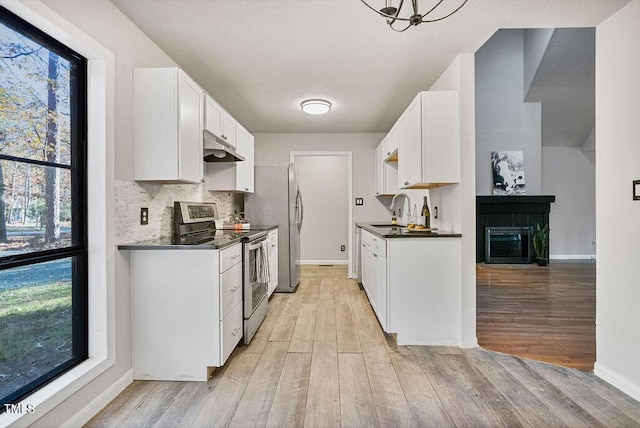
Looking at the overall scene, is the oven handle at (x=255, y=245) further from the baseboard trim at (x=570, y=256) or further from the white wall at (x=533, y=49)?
the baseboard trim at (x=570, y=256)

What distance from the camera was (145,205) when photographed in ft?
7.56

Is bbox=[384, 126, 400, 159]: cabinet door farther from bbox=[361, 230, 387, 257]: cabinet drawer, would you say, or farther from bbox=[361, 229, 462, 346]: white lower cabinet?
bbox=[361, 229, 462, 346]: white lower cabinet

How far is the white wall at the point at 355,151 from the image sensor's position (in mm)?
5262

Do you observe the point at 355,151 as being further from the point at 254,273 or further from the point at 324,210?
the point at 254,273

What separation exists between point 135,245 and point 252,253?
97 centimetres

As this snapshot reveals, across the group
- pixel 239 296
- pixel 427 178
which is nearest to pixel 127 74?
pixel 239 296

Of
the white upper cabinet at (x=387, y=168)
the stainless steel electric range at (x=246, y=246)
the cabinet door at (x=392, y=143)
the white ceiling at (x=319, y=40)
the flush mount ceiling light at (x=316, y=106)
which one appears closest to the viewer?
the white ceiling at (x=319, y=40)

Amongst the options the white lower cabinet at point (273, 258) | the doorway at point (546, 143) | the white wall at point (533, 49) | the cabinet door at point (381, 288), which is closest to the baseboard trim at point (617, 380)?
the doorway at point (546, 143)

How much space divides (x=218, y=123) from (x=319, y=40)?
3.75 ft

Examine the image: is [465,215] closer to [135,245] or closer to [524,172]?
[135,245]

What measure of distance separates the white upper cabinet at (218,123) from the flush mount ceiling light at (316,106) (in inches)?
34.6

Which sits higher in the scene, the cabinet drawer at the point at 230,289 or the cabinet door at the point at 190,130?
the cabinet door at the point at 190,130

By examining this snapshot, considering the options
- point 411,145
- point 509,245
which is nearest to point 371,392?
point 411,145

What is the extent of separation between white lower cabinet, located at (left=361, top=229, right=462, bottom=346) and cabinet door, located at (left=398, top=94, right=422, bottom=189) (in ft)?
1.95
